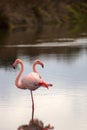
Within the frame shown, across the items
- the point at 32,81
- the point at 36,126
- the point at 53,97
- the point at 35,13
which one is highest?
the point at 35,13

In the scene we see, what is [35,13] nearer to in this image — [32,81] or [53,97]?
[53,97]

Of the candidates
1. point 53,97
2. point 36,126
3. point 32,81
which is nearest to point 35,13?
point 53,97

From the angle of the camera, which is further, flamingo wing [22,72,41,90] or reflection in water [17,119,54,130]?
flamingo wing [22,72,41,90]

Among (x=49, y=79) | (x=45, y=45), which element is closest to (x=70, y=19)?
(x=45, y=45)

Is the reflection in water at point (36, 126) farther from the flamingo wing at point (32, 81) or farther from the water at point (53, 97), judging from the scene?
the flamingo wing at point (32, 81)

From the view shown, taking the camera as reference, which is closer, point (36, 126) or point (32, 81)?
point (36, 126)

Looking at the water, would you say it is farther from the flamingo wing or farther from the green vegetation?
the green vegetation

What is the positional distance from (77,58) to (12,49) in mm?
6086

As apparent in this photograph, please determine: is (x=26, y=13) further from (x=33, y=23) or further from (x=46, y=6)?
(x=46, y=6)

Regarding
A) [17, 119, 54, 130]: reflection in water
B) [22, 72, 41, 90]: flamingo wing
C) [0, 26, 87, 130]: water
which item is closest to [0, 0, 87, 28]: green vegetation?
[0, 26, 87, 130]: water

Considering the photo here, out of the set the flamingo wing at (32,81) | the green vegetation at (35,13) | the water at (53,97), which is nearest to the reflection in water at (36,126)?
the water at (53,97)

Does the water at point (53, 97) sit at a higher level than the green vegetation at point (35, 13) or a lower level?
lower

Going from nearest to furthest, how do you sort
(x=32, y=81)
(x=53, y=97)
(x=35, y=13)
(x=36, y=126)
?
(x=36, y=126)
(x=32, y=81)
(x=53, y=97)
(x=35, y=13)

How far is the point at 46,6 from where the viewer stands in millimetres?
64625
